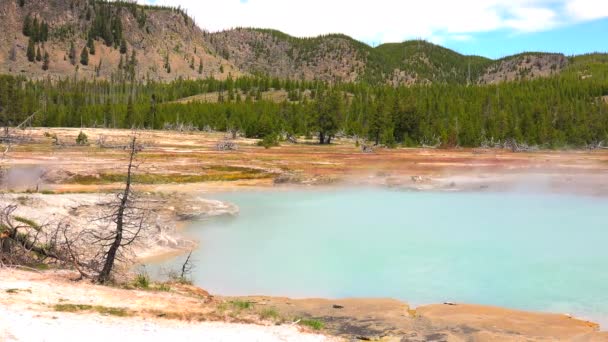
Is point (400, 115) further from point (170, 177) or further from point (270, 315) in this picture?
point (270, 315)

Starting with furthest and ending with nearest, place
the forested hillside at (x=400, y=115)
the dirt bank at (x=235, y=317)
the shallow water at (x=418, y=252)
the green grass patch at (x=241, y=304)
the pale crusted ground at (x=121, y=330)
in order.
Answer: the forested hillside at (x=400, y=115)
the shallow water at (x=418, y=252)
the green grass patch at (x=241, y=304)
the dirt bank at (x=235, y=317)
the pale crusted ground at (x=121, y=330)

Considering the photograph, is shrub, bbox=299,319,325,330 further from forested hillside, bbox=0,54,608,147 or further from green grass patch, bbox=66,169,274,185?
forested hillside, bbox=0,54,608,147

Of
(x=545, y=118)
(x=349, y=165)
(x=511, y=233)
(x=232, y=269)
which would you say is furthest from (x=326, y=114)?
(x=232, y=269)

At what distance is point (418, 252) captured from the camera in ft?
69.1

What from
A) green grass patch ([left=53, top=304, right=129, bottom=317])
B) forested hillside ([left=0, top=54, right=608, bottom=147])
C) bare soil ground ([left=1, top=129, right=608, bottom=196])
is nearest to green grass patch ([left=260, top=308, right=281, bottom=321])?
green grass patch ([left=53, top=304, right=129, bottom=317])

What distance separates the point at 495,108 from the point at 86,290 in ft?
463

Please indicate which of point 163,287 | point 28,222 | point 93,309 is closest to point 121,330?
point 93,309

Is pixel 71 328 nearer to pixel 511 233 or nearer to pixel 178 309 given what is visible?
pixel 178 309

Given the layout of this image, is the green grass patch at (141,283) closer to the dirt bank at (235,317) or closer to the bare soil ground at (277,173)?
the dirt bank at (235,317)

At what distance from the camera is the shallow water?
52.7 feet

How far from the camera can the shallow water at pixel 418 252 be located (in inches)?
633

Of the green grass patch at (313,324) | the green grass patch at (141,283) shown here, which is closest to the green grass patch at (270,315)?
the green grass patch at (313,324)

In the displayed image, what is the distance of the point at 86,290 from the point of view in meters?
12.9

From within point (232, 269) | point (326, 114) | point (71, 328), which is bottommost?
point (232, 269)
